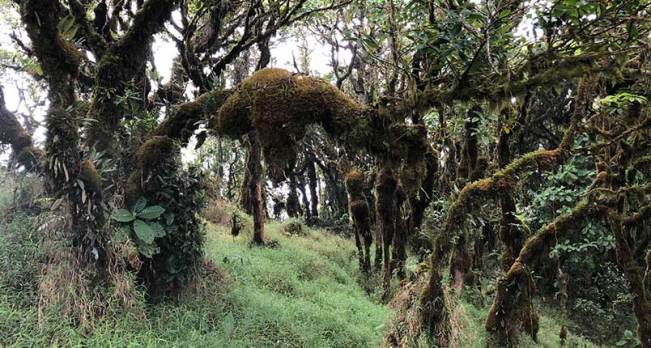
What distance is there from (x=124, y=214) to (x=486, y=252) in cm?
1263

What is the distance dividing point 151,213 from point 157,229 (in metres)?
0.21

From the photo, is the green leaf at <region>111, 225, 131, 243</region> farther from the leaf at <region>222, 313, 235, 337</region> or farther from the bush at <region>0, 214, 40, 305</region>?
the leaf at <region>222, 313, 235, 337</region>

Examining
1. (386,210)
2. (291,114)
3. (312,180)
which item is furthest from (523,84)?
(312,180)

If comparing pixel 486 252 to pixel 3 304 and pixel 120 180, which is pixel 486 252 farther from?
pixel 3 304

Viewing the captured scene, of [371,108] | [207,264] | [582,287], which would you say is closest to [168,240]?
[207,264]

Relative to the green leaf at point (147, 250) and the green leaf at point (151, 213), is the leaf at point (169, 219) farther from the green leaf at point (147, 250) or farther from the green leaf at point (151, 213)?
the green leaf at point (147, 250)

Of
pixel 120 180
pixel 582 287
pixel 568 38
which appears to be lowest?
pixel 582 287

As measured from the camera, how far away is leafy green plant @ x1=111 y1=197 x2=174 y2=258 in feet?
20.3

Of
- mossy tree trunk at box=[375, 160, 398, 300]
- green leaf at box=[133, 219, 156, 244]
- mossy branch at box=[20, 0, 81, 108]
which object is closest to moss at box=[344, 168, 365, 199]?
mossy tree trunk at box=[375, 160, 398, 300]

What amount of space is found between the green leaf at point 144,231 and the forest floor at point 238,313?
81cm

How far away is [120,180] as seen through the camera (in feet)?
22.1

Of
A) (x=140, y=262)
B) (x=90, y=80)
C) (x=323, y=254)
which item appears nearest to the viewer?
(x=140, y=262)

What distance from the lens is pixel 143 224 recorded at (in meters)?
6.29

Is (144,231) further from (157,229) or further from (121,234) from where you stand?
(121,234)
